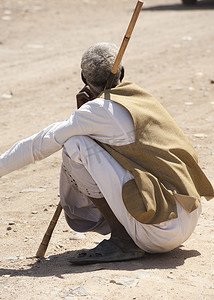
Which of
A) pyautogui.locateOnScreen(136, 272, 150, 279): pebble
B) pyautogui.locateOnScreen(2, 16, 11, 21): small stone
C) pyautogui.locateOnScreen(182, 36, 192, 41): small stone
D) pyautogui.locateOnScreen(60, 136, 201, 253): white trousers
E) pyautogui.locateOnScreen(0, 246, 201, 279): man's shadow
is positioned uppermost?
pyautogui.locateOnScreen(60, 136, 201, 253): white trousers

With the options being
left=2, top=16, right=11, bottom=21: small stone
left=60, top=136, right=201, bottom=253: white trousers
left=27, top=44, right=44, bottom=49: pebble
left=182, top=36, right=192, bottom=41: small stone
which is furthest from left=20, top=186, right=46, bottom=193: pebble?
left=2, top=16, right=11, bottom=21: small stone

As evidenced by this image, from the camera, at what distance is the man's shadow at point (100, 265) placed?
3.53 meters

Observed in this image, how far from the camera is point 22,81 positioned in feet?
27.1

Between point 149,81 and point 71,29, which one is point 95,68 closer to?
point 149,81

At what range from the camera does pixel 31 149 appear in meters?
3.51

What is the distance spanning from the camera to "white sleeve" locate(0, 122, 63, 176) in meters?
3.51

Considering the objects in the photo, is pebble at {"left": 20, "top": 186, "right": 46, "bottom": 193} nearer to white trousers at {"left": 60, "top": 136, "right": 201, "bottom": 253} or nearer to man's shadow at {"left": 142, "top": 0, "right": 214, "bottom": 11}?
white trousers at {"left": 60, "top": 136, "right": 201, "bottom": 253}

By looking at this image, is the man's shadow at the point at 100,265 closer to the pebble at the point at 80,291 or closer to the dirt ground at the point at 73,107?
the dirt ground at the point at 73,107

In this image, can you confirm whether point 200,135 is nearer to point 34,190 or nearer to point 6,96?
point 34,190

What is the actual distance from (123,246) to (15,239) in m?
0.87

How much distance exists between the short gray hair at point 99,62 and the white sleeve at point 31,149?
0.33 meters

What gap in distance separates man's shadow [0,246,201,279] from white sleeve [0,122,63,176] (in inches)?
22.9

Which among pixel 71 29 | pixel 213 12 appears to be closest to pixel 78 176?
pixel 71 29

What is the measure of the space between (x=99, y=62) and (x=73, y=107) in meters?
3.72
